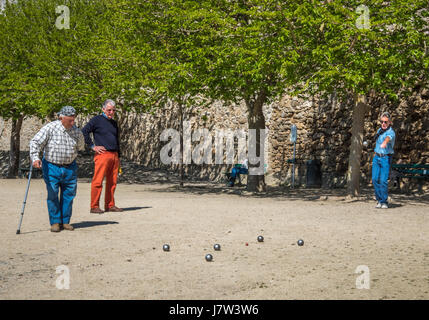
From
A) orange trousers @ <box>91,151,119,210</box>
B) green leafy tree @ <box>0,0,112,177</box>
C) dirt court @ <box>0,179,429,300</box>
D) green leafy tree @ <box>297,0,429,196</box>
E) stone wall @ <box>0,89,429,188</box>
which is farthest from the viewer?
green leafy tree @ <box>0,0,112,177</box>

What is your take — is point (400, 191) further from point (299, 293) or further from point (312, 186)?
point (299, 293)

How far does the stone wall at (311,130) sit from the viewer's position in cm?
1750

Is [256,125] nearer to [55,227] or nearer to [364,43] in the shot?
[364,43]

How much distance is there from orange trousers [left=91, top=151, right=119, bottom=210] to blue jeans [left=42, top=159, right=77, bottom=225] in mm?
1963

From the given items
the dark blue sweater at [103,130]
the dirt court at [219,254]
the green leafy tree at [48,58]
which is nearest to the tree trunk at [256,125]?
the green leafy tree at [48,58]

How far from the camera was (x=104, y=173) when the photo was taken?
10.5 meters

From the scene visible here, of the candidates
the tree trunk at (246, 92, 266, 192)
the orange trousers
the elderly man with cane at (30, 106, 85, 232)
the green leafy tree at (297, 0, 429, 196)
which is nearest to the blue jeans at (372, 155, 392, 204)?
the green leafy tree at (297, 0, 429, 196)

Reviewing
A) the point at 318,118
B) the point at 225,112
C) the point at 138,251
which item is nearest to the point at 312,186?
the point at 318,118

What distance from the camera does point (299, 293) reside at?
473 centimetres

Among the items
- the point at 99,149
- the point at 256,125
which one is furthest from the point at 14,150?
the point at 99,149

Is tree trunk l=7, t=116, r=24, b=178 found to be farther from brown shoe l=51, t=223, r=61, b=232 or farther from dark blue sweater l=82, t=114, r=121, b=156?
brown shoe l=51, t=223, r=61, b=232

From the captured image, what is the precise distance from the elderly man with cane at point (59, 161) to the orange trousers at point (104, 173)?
1.99 metres

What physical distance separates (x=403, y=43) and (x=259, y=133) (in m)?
5.81

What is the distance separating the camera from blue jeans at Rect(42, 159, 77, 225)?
318 inches
